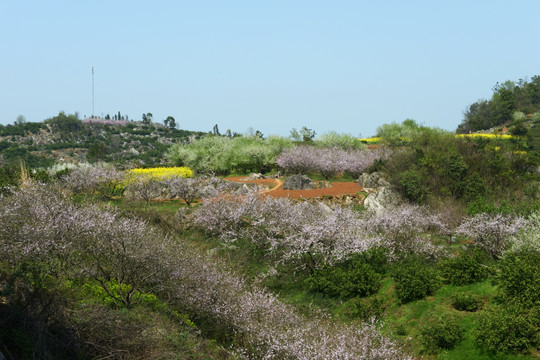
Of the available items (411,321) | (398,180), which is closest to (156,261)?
(411,321)

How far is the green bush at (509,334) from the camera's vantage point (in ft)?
39.0

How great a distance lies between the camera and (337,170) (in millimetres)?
39469

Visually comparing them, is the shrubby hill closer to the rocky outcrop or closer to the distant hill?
the distant hill

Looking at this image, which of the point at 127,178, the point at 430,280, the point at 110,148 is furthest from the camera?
the point at 110,148

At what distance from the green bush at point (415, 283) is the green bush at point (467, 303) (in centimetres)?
124

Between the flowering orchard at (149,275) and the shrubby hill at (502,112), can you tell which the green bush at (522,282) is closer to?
the flowering orchard at (149,275)

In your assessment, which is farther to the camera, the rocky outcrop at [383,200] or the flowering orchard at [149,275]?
the rocky outcrop at [383,200]

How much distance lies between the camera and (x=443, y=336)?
12.8 meters

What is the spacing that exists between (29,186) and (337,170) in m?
22.8

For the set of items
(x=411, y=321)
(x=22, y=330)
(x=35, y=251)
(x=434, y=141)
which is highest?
(x=434, y=141)

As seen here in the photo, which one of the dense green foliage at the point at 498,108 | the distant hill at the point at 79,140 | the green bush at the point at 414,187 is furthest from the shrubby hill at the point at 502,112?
the green bush at the point at 414,187

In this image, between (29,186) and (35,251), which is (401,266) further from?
(29,186)

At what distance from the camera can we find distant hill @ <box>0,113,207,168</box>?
8138 cm

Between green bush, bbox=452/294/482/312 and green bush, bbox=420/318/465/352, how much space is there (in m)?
1.28
